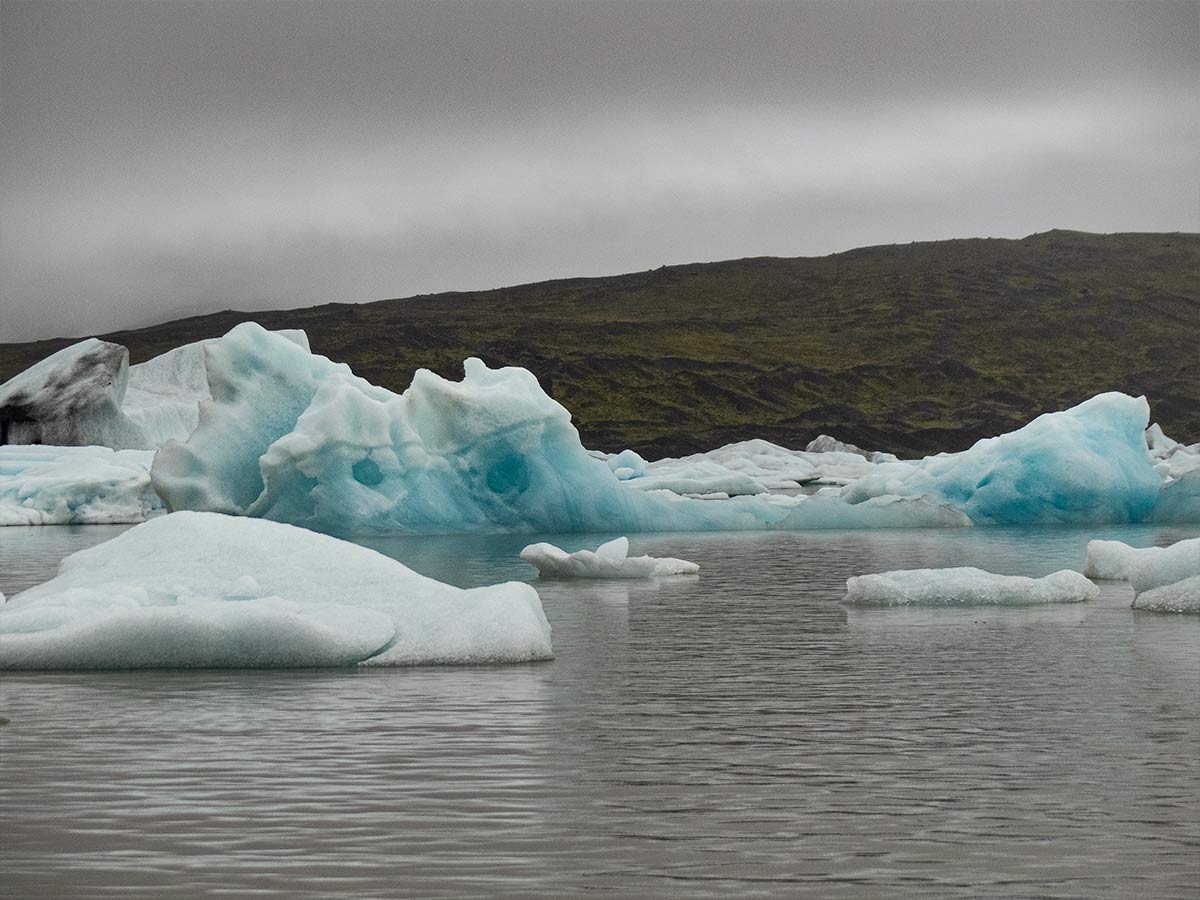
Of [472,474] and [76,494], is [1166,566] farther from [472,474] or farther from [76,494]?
[76,494]

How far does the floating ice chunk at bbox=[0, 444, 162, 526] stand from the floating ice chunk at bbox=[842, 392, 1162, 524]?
12.6 metres

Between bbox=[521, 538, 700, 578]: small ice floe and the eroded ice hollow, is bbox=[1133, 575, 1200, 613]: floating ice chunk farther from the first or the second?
the eroded ice hollow

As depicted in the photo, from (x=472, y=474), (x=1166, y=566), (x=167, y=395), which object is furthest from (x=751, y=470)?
(x=1166, y=566)

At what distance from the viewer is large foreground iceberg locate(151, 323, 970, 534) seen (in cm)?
2125

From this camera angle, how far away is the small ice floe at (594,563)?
14891 mm

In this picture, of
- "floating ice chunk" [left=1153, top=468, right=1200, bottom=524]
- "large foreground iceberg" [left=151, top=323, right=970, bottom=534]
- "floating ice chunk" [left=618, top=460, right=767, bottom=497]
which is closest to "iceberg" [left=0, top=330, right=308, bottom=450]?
"floating ice chunk" [left=618, top=460, right=767, bottom=497]

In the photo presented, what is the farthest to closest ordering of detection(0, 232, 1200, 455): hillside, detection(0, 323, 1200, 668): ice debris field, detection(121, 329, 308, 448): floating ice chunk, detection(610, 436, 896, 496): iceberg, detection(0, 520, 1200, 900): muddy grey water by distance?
detection(0, 232, 1200, 455): hillside
detection(121, 329, 308, 448): floating ice chunk
detection(610, 436, 896, 496): iceberg
detection(0, 323, 1200, 668): ice debris field
detection(0, 520, 1200, 900): muddy grey water

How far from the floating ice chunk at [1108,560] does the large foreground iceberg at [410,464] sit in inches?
330

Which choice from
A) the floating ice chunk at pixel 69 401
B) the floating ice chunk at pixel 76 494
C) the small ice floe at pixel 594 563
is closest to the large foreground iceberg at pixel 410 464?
the floating ice chunk at pixel 76 494

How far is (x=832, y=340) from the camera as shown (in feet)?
328

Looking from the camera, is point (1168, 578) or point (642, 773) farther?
point (1168, 578)

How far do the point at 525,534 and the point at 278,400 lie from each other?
3.83 metres

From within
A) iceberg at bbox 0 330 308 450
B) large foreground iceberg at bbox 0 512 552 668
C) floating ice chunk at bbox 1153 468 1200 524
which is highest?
iceberg at bbox 0 330 308 450

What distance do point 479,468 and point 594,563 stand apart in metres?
7.25
